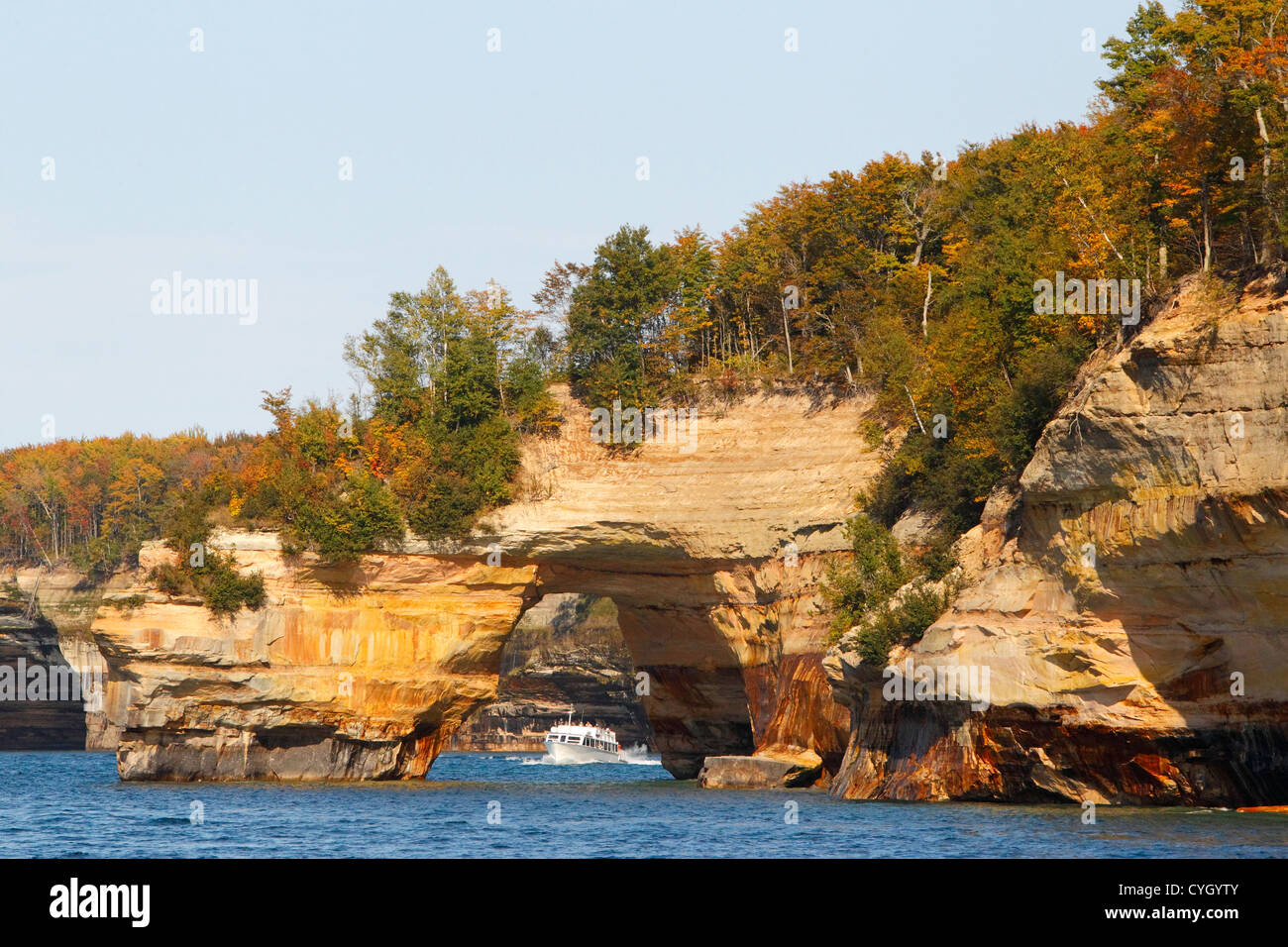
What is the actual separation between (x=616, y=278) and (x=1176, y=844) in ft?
134

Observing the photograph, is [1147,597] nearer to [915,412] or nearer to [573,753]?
[915,412]

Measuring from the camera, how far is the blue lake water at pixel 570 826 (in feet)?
97.6

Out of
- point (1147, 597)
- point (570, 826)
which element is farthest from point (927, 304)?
point (570, 826)

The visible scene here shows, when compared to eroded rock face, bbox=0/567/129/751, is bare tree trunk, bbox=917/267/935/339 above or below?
above

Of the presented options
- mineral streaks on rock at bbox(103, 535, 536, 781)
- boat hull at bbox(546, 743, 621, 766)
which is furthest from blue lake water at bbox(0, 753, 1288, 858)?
boat hull at bbox(546, 743, 621, 766)

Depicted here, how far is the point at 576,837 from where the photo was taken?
35062mm

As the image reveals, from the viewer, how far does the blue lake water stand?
2973 centimetres

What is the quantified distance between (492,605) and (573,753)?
48.4 metres

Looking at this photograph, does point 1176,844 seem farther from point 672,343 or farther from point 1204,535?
point 672,343

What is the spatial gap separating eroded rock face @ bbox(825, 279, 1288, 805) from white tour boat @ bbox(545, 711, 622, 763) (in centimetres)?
6458

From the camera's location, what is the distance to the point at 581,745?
346ft

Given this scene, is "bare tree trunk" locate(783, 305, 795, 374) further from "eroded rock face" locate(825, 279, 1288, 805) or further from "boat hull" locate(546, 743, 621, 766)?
"boat hull" locate(546, 743, 621, 766)

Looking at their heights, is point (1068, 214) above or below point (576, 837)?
above
